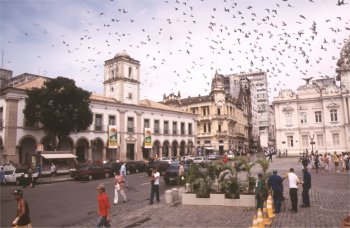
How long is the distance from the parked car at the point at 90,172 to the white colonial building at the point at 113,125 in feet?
23.3

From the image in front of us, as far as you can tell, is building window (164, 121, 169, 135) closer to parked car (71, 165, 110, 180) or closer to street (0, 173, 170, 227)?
parked car (71, 165, 110, 180)

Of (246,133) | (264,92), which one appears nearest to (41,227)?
(246,133)

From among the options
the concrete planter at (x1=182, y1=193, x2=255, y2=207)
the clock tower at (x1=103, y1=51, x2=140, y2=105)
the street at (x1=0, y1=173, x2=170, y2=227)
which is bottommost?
the street at (x1=0, y1=173, x2=170, y2=227)

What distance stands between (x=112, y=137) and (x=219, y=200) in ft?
102

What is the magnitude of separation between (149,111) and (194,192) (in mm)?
36577

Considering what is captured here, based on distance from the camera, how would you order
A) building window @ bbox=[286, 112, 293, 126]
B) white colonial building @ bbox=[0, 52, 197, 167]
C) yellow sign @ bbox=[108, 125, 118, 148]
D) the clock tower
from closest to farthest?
white colonial building @ bbox=[0, 52, 197, 167] < yellow sign @ bbox=[108, 125, 118, 148] < the clock tower < building window @ bbox=[286, 112, 293, 126]

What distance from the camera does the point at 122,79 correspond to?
4728 cm

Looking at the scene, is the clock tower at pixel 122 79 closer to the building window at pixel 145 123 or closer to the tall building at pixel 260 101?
the building window at pixel 145 123

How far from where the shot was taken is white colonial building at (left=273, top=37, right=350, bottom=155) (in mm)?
50000

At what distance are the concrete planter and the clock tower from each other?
112ft

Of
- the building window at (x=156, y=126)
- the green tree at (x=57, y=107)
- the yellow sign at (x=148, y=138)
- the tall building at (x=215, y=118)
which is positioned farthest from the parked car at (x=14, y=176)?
the tall building at (x=215, y=118)

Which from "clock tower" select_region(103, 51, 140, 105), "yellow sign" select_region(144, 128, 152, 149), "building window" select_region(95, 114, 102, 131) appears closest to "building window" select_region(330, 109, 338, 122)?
"yellow sign" select_region(144, 128, 152, 149)

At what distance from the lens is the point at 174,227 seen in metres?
10.2

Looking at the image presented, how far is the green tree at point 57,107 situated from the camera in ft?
107
